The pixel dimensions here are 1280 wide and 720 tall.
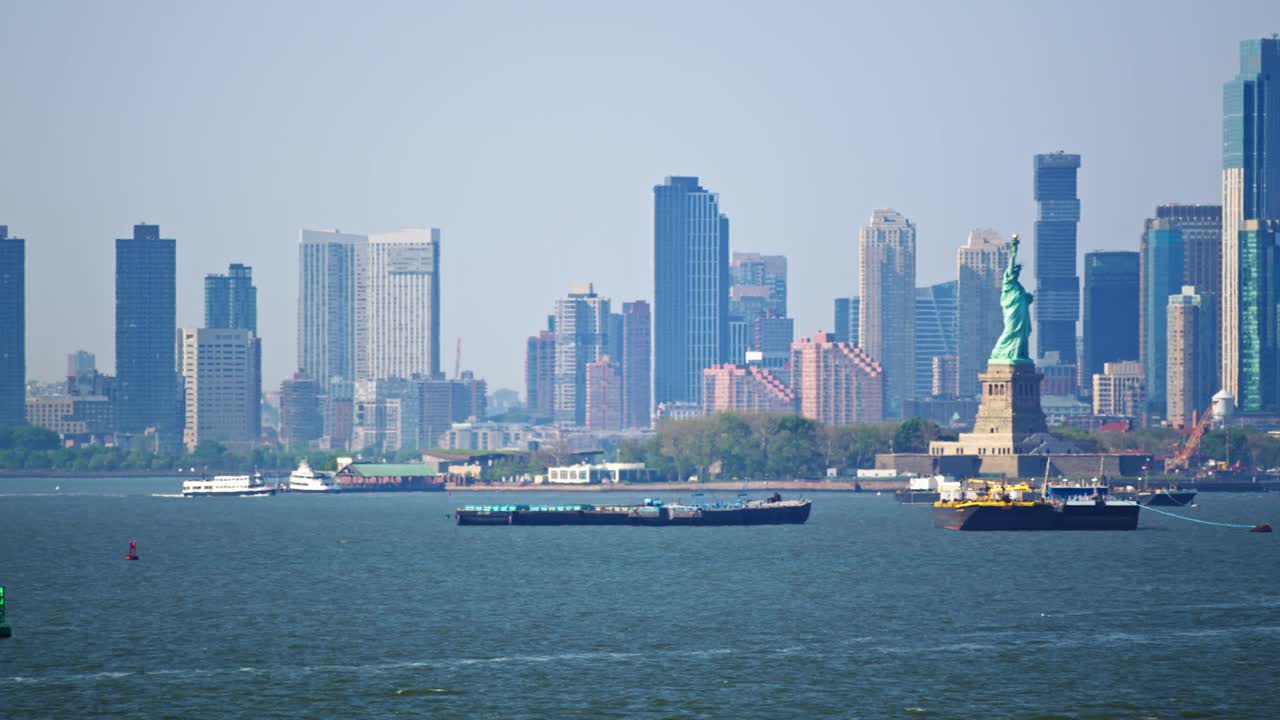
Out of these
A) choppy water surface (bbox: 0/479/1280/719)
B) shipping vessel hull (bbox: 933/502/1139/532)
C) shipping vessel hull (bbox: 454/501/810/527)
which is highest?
shipping vessel hull (bbox: 933/502/1139/532)

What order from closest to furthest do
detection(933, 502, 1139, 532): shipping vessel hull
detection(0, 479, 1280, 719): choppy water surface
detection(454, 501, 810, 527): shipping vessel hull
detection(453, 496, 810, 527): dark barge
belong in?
detection(0, 479, 1280, 719): choppy water surface, detection(933, 502, 1139, 532): shipping vessel hull, detection(454, 501, 810, 527): shipping vessel hull, detection(453, 496, 810, 527): dark barge

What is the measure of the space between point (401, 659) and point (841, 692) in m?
17.8

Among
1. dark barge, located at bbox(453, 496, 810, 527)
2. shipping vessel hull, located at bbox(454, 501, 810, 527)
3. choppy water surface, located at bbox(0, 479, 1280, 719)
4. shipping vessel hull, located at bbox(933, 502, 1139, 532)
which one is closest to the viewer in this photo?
choppy water surface, located at bbox(0, 479, 1280, 719)

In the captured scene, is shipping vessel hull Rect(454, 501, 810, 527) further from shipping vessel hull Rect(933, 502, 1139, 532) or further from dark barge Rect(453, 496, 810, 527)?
shipping vessel hull Rect(933, 502, 1139, 532)

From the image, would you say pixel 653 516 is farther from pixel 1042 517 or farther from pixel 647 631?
pixel 647 631

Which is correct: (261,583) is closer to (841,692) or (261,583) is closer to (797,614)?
(797,614)

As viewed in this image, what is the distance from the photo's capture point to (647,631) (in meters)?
94.1

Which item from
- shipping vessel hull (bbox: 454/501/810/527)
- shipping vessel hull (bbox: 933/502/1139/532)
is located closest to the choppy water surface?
shipping vessel hull (bbox: 933/502/1139/532)

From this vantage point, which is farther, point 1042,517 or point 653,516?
point 653,516

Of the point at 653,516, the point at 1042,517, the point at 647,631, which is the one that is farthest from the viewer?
the point at 653,516

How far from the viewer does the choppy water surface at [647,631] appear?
74625 millimetres

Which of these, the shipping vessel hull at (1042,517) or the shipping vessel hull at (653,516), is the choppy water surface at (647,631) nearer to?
the shipping vessel hull at (1042,517)

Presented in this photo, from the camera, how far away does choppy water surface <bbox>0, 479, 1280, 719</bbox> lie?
74625mm

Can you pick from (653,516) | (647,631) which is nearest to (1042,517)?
(653,516)
